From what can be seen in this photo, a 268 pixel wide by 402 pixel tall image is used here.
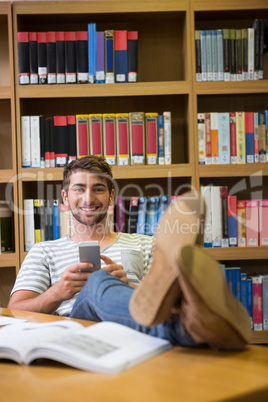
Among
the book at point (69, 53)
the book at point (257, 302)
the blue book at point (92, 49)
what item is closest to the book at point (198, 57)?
the blue book at point (92, 49)

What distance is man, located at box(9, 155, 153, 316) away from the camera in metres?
1.83

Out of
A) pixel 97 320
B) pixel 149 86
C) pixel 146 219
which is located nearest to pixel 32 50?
pixel 149 86

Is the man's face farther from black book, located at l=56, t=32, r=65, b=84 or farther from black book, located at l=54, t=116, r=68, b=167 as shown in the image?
black book, located at l=56, t=32, r=65, b=84

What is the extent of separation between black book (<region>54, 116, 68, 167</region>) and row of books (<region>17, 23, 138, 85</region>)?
0.21 metres

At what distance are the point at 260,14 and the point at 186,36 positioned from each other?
0.47 meters

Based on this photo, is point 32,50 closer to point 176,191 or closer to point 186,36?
point 186,36

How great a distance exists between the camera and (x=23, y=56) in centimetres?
257

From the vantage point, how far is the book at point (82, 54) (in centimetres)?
258

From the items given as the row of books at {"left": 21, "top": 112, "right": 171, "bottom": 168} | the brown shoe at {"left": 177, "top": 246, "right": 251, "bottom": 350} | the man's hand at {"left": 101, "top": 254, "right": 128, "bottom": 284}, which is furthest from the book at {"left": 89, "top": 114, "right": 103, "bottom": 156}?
the brown shoe at {"left": 177, "top": 246, "right": 251, "bottom": 350}

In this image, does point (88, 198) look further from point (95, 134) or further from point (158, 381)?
point (158, 381)

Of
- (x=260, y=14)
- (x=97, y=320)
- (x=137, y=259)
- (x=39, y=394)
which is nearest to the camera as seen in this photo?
(x=39, y=394)

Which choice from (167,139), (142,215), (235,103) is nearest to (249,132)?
(235,103)

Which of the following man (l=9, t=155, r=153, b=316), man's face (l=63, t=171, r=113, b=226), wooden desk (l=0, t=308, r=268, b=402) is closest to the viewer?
wooden desk (l=0, t=308, r=268, b=402)

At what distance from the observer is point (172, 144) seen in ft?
9.40
